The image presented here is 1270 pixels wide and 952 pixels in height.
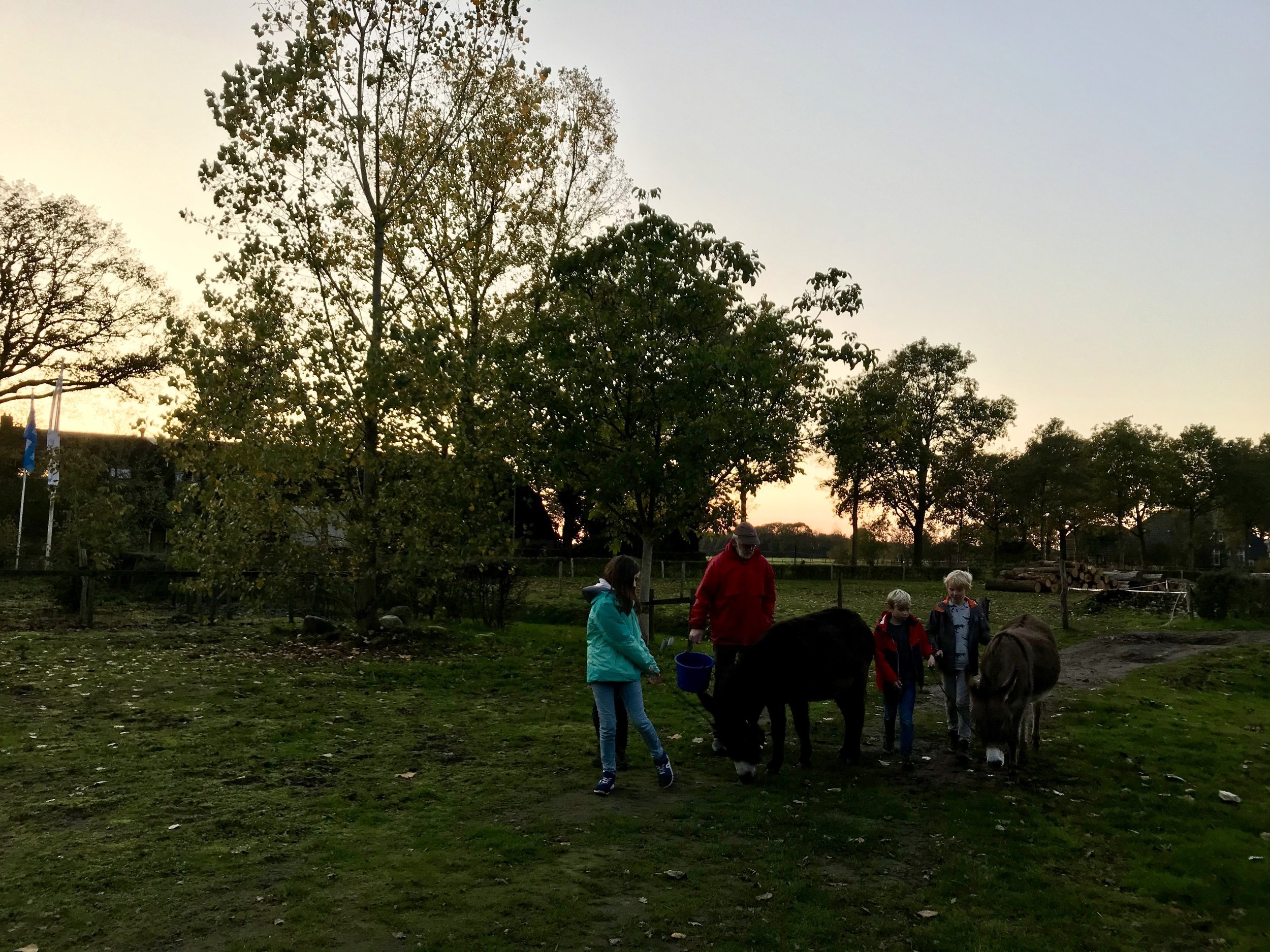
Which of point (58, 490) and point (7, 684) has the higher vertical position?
point (58, 490)

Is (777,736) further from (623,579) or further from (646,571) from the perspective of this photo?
(646,571)

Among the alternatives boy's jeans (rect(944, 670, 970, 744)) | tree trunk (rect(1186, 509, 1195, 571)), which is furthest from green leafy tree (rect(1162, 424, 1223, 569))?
boy's jeans (rect(944, 670, 970, 744))

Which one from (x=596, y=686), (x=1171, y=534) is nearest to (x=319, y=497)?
(x=596, y=686)

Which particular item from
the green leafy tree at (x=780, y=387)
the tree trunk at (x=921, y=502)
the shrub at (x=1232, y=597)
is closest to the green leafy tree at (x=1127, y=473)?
the tree trunk at (x=921, y=502)

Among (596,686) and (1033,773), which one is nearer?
(596,686)

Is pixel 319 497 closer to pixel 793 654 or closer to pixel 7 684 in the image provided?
pixel 7 684

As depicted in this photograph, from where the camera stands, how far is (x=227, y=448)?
17.5 metres

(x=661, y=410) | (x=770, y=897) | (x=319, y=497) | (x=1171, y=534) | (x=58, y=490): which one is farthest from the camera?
(x=1171, y=534)

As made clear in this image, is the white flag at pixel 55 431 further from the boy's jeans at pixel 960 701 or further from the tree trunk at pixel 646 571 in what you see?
the boy's jeans at pixel 960 701

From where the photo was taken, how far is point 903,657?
29.1 ft

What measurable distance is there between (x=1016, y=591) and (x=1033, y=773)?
3736 cm

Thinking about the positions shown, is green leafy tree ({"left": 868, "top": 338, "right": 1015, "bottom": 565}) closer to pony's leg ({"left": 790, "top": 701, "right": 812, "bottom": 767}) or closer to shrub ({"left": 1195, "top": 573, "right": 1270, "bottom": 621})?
shrub ({"left": 1195, "top": 573, "right": 1270, "bottom": 621})

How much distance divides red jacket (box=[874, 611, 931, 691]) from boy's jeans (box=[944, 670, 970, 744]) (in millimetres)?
375

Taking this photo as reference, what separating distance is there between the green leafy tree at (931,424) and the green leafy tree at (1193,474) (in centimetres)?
1428
